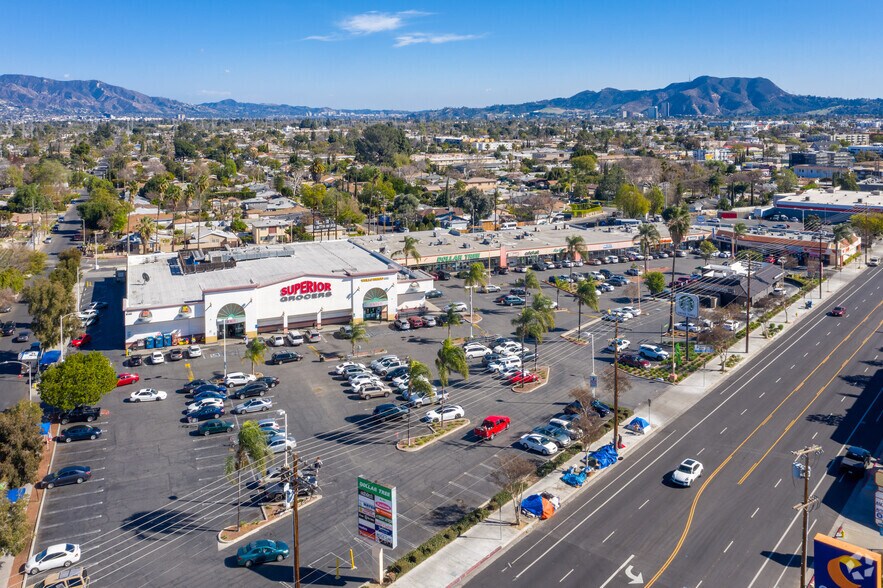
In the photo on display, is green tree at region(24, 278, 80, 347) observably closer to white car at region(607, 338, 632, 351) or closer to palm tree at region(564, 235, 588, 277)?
white car at region(607, 338, 632, 351)

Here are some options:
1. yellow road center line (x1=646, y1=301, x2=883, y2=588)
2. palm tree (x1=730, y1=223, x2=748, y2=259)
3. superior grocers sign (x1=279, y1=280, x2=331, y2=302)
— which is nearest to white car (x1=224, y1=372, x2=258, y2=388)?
superior grocers sign (x1=279, y1=280, x2=331, y2=302)

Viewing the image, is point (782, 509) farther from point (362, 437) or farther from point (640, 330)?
point (640, 330)

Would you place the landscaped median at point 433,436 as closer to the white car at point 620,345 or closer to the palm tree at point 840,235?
the white car at point 620,345

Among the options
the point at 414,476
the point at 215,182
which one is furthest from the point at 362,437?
the point at 215,182

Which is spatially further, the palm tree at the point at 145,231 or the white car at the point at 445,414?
the palm tree at the point at 145,231

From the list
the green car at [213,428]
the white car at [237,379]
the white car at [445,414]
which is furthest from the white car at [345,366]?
the green car at [213,428]

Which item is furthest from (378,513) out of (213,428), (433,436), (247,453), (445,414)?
(213,428)

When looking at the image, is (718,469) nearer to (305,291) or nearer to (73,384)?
(73,384)
